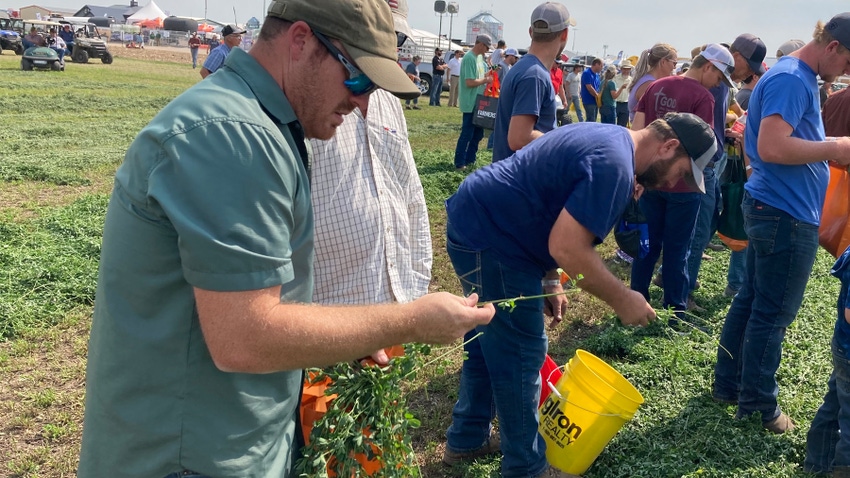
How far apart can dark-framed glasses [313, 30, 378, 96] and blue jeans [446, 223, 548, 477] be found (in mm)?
1635

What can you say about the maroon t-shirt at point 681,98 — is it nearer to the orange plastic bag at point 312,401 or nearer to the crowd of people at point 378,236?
the crowd of people at point 378,236

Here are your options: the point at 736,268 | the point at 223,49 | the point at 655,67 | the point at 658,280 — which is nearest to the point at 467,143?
the point at 655,67

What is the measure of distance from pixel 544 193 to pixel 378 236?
30.0 inches

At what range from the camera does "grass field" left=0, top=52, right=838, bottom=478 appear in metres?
3.75

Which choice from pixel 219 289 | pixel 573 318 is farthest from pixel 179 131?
pixel 573 318

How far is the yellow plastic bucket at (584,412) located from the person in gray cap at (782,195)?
3.18 ft

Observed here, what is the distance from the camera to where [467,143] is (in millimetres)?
11023

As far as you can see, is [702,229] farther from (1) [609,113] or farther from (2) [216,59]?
(1) [609,113]

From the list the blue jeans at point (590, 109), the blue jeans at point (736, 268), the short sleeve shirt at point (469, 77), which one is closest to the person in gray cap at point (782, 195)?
the blue jeans at point (736, 268)

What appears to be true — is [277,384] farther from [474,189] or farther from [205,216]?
[474,189]

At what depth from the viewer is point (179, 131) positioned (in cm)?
137

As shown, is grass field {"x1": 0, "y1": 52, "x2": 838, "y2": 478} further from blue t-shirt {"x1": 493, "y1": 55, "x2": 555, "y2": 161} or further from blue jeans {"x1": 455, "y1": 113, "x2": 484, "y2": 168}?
blue jeans {"x1": 455, "y1": 113, "x2": 484, "y2": 168}

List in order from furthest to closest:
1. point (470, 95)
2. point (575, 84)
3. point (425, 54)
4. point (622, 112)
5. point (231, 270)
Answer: point (425, 54)
point (575, 84)
point (622, 112)
point (470, 95)
point (231, 270)

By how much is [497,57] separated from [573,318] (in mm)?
11864
